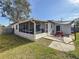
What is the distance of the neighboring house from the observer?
925 inches

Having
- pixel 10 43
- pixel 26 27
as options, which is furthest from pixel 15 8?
pixel 10 43

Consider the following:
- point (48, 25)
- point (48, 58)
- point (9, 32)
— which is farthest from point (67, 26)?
point (48, 58)

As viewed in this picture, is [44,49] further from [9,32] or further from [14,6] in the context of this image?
[14,6]

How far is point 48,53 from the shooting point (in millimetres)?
15898

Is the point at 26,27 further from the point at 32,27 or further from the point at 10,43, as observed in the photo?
the point at 10,43

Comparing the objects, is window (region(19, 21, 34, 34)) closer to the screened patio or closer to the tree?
the screened patio

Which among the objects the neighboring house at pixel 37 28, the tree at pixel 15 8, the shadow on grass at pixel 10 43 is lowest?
the shadow on grass at pixel 10 43

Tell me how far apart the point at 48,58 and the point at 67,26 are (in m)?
17.9

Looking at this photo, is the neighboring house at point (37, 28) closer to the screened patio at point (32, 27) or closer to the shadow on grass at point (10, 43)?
the screened patio at point (32, 27)

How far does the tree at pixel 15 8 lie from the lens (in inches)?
1569

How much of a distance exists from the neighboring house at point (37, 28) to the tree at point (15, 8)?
12578mm

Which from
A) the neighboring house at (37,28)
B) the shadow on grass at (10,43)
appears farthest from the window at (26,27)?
the shadow on grass at (10,43)

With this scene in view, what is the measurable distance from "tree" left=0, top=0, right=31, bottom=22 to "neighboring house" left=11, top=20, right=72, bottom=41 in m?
12.6

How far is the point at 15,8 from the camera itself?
1598 inches
